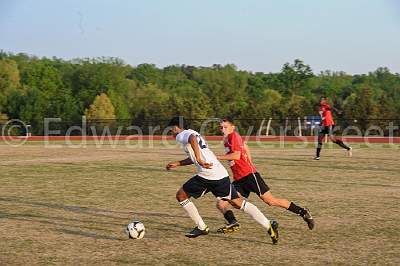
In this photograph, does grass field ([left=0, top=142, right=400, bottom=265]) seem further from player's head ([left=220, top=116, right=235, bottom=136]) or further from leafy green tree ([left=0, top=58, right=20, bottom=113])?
leafy green tree ([left=0, top=58, right=20, bottom=113])

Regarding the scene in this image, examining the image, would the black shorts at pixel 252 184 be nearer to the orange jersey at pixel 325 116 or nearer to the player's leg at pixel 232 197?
the player's leg at pixel 232 197

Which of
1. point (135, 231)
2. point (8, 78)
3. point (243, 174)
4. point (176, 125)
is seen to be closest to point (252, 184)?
point (243, 174)

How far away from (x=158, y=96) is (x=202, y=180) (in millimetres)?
79492

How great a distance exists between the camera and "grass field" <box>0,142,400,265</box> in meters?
7.08

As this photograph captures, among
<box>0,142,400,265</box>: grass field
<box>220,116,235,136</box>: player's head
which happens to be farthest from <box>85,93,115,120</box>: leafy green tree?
<box>220,116,235,136</box>: player's head

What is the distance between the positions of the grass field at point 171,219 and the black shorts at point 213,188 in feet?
2.02

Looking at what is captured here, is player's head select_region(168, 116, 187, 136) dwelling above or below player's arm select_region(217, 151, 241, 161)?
above

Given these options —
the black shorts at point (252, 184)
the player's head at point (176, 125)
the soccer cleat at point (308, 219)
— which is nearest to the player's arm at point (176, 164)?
the player's head at point (176, 125)

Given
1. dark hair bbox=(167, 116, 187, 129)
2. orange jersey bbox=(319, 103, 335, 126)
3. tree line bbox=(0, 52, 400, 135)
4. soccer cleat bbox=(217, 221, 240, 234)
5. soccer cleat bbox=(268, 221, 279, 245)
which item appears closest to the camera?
soccer cleat bbox=(268, 221, 279, 245)

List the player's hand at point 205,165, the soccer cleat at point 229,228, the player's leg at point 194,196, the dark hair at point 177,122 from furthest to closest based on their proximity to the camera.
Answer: the soccer cleat at point 229,228, the player's leg at point 194,196, the dark hair at point 177,122, the player's hand at point 205,165

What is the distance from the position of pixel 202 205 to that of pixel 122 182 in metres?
4.06

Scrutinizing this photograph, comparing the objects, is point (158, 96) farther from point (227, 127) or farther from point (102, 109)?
point (227, 127)

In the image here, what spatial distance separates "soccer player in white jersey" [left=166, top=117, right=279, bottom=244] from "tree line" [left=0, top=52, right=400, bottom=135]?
35.8 m

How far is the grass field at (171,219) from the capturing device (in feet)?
23.2
